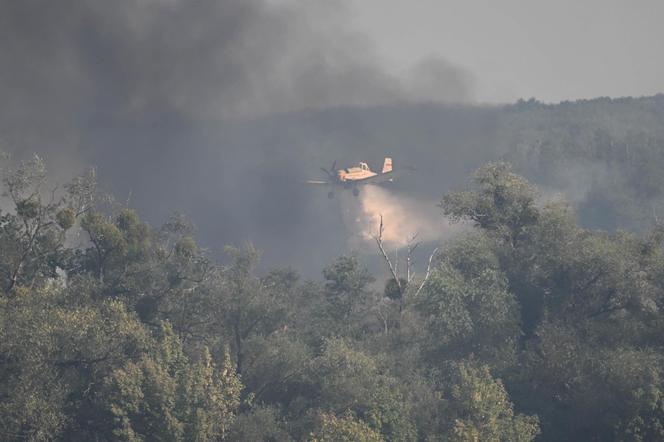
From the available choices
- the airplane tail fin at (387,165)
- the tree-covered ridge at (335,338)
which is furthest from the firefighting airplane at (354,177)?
the tree-covered ridge at (335,338)

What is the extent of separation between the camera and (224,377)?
→ 43.7m

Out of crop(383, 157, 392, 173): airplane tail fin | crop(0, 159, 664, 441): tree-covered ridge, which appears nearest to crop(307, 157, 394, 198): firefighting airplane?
crop(383, 157, 392, 173): airplane tail fin

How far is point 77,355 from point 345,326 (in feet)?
57.0

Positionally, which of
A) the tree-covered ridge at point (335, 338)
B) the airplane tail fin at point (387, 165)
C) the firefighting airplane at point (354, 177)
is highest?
the airplane tail fin at point (387, 165)

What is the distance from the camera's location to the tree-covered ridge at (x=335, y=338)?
4291cm

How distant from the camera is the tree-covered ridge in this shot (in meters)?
42.9

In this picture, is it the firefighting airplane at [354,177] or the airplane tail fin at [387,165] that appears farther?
the airplane tail fin at [387,165]

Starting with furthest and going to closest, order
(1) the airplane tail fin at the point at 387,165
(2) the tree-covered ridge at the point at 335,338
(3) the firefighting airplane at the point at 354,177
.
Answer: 1. (1) the airplane tail fin at the point at 387,165
2. (3) the firefighting airplane at the point at 354,177
3. (2) the tree-covered ridge at the point at 335,338

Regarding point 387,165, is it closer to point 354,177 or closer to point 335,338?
point 354,177

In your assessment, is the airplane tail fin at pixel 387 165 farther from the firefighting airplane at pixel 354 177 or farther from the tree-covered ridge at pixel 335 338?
the tree-covered ridge at pixel 335 338

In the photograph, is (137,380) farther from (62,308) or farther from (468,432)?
(468,432)

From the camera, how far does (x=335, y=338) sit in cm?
5188

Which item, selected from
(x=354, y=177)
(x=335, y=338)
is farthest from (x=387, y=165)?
(x=335, y=338)

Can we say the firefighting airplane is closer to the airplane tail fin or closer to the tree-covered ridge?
the airplane tail fin
